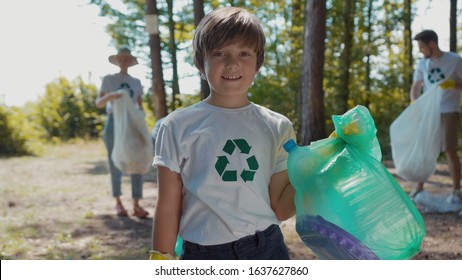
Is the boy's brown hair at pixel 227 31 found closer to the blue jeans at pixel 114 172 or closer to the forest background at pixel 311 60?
the blue jeans at pixel 114 172

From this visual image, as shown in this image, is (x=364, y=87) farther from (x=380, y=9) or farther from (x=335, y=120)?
(x=335, y=120)

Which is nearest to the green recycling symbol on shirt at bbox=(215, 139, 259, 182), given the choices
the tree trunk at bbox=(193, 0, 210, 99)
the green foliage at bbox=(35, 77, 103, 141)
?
the tree trunk at bbox=(193, 0, 210, 99)

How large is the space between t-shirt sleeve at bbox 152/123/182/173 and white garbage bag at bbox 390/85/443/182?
3.74 m

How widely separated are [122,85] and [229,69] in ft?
11.4

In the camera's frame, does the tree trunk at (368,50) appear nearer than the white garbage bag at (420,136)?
No

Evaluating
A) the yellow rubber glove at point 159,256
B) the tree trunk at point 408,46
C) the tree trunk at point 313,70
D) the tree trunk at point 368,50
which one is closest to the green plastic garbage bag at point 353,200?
the yellow rubber glove at point 159,256

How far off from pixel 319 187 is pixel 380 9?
10912 mm

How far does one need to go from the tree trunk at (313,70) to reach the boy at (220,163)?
540 centimetres

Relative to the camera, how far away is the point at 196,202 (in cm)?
141

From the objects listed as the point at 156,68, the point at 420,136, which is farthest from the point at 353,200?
the point at 156,68

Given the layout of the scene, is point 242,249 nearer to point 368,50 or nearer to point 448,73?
point 448,73

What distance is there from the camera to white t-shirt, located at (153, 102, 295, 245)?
54.6 inches

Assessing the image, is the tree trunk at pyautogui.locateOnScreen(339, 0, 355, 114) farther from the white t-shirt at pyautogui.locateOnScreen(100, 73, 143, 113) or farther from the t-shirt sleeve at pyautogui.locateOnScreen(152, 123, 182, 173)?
the t-shirt sleeve at pyautogui.locateOnScreen(152, 123, 182, 173)

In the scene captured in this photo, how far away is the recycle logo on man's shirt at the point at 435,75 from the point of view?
185 inches
